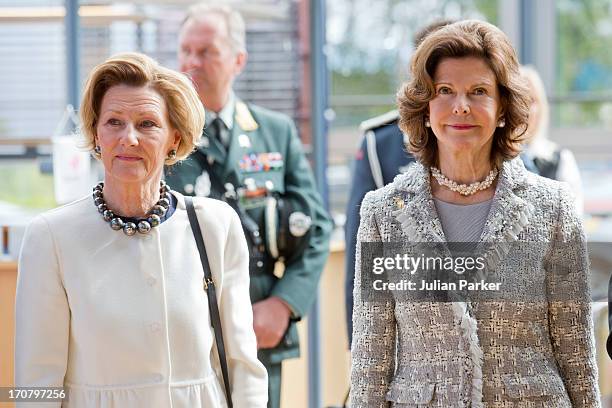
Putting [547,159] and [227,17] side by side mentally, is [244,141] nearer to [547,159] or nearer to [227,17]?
[227,17]

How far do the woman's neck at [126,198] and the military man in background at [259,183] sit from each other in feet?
2.79

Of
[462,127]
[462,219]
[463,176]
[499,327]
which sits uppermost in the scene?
[462,127]

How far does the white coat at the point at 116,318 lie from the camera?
2.40 meters

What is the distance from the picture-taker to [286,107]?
17.3 ft

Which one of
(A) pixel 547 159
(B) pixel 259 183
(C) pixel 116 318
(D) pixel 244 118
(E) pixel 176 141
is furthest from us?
(A) pixel 547 159

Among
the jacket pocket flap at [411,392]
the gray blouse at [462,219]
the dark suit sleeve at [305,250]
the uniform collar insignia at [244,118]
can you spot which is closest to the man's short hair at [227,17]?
the uniform collar insignia at [244,118]

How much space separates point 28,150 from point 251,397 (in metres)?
2.79

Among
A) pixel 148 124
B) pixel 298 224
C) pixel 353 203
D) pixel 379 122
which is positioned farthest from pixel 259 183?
pixel 148 124

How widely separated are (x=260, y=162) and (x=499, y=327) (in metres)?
1.34

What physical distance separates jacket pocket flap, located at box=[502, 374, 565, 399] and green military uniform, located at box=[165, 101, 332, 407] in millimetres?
1188

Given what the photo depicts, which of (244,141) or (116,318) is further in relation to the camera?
(244,141)

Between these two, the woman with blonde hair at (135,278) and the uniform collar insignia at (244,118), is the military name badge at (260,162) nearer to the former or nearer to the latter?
the uniform collar insignia at (244,118)

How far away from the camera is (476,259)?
254cm

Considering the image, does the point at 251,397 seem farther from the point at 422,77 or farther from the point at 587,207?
the point at 587,207
